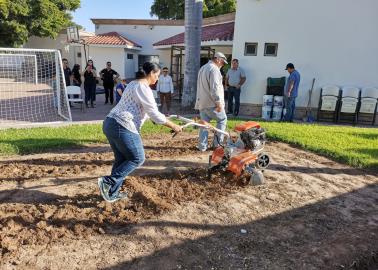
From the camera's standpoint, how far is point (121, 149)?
433 cm

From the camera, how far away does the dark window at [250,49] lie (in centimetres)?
1252

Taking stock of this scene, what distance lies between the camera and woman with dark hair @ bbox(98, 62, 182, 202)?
4.19 meters

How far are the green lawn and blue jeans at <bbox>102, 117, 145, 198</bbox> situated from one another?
3290 mm

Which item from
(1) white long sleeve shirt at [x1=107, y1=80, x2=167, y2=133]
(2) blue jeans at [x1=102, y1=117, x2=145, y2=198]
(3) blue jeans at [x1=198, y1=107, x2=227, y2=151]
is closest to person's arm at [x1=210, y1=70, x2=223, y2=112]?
(3) blue jeans at [x1=198, y1=107, x2=227, y2=151]

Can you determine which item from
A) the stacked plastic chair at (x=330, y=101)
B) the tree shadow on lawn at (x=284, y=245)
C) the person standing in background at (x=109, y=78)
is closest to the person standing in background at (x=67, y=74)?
the person standing in background at (x=109, y=78)

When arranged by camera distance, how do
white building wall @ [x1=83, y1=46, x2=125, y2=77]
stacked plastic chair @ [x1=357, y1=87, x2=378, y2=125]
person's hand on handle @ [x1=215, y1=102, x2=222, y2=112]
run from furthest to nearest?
white building wall @ [x1=83, y1=46, x2=125, y2=77] → stacked plastic chair @ [x1=357, y1=87, x2=378, y2=125] → person's hand on handle @ [x1=215, y1=102, x2=222, y2=112]

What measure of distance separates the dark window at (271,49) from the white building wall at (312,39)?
139 millimetres

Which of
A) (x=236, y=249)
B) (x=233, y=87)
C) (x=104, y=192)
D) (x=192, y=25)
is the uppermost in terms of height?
(x=192, y=25)

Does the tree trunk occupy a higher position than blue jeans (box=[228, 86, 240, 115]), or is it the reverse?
the tree trunk

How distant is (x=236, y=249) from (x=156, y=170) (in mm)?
2581

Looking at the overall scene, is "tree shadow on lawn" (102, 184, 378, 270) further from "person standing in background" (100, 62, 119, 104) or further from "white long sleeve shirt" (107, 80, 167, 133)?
"person standing in background" (100, 62, 119, 104)

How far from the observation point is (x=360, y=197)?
17.6ft

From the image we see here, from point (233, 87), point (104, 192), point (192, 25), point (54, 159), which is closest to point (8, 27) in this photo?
point (192, 25)

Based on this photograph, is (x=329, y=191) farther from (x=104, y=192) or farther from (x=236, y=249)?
(x=104, y=192)
